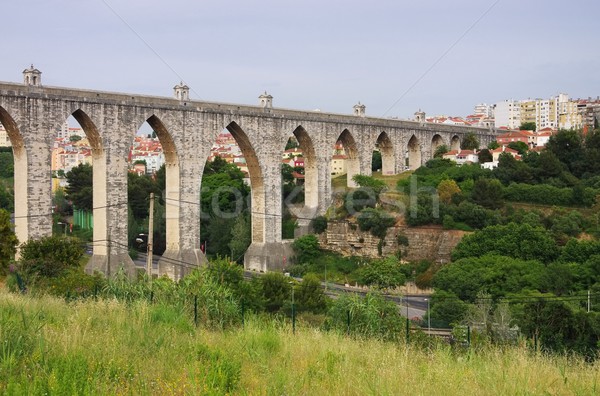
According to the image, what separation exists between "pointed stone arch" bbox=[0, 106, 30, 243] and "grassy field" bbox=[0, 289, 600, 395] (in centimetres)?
1455

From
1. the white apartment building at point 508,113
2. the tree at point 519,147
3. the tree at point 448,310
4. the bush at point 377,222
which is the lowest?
the tree at point 448,310

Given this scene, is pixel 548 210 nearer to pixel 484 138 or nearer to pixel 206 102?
pixel 206 102

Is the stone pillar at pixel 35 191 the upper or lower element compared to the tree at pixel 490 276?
upper

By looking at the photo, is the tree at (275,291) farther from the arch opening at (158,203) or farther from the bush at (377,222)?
the bush at (377,222)

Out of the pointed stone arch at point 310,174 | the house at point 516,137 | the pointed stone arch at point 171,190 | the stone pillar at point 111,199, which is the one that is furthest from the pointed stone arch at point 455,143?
the stone pillar at point 111,199

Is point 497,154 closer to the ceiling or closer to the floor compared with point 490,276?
closer to the ceiling

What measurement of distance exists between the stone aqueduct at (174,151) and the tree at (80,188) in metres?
12.8

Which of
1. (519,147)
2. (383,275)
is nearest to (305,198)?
(383,275)

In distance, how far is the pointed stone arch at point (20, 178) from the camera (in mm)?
22578

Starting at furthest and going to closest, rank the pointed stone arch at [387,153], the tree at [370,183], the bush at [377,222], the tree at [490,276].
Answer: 1. the pointed stone arch at [387,153]
2. the tree at [370,183]
3. the bush at [377,222]
4. the tree at [490,276]

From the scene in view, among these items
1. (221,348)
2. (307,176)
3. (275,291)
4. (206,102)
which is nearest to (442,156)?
(307,176)

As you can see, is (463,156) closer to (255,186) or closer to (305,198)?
(305,198)

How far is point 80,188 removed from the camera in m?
43.2

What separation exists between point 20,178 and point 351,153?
18.5 m
